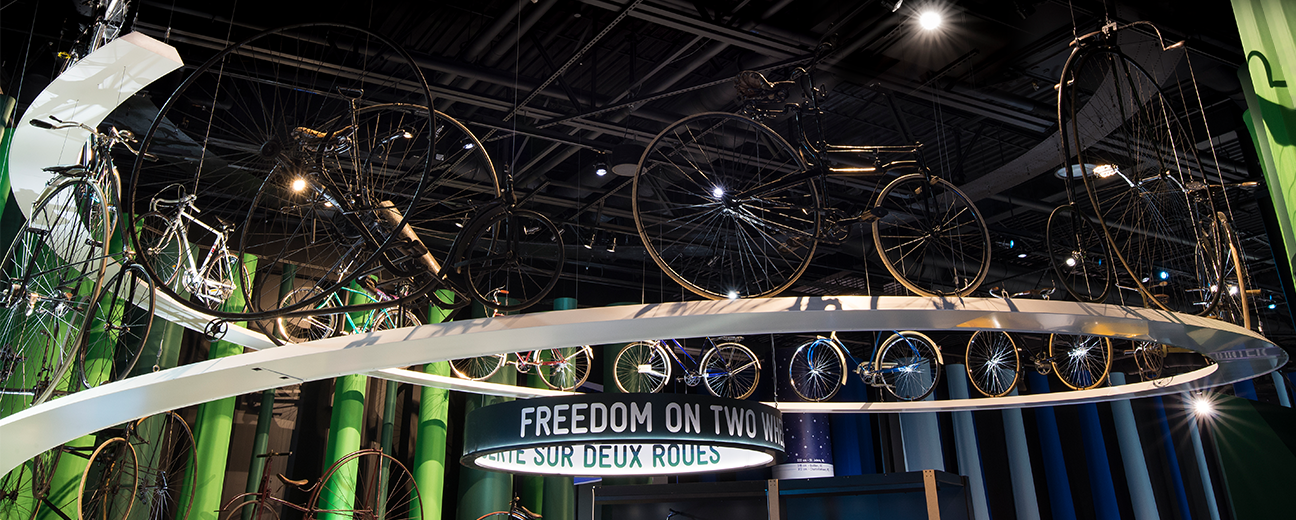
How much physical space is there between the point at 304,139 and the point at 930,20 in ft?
17.7

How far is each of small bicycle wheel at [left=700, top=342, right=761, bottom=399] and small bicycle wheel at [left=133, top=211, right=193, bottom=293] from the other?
23.3 feet

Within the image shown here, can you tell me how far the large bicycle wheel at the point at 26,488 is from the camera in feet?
23.5

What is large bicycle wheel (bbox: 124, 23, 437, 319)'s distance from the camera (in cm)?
438

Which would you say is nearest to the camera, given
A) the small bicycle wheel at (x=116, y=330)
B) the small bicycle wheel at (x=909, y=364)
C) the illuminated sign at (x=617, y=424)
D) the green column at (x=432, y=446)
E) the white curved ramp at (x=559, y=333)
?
the white curved ramp at (x=559, y=333)

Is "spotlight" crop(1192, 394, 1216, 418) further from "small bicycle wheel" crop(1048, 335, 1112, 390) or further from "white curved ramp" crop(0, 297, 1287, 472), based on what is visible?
"white curved ramp" crop(0, 297, 1287, 472)

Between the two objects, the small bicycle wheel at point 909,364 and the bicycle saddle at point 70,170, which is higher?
the small bicycle wheel at point 909,364

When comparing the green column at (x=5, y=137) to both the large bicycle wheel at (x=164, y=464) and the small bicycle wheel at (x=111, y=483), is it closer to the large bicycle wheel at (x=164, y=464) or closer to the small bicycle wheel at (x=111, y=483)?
the small bicycle wheel at (x=111, y=483)

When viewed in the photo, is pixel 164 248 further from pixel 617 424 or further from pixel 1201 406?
pixel 1201 406

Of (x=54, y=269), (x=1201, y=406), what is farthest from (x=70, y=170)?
(x=1201, y=406)

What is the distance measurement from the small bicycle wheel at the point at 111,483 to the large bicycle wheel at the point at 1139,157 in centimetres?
877

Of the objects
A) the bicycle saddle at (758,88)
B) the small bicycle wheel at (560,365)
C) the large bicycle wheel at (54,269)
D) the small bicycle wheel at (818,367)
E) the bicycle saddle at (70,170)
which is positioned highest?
the small bicycle wheel at (818,367)

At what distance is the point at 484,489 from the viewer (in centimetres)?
1157

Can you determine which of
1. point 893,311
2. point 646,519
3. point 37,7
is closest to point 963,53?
point 893,311

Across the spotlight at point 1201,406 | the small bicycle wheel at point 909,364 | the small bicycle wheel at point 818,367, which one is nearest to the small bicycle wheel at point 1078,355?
the small bicycle wheel at point 909,364
